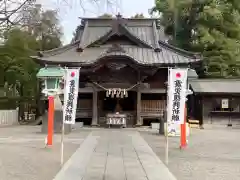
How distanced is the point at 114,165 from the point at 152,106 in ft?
55.7

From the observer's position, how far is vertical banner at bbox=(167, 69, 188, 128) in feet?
39.6

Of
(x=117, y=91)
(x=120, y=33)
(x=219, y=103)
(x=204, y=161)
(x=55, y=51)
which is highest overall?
(x=120, y=33)

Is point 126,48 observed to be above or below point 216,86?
above

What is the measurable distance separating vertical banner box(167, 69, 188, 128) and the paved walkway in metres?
1.38

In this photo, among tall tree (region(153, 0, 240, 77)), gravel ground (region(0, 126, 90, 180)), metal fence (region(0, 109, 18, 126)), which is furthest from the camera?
tall tree (region(153, 0, 240, 77))

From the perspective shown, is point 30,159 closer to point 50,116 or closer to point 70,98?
point 70,98

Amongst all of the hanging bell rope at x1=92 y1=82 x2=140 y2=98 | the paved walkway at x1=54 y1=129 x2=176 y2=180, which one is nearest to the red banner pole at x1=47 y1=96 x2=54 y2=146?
the paved walkway at x1=54 y1=129 x2=176 y2=180

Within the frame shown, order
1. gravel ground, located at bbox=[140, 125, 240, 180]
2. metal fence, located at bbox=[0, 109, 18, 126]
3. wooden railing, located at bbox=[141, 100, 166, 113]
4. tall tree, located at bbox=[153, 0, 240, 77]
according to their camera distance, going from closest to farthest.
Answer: gravel ground, located at bbox=[140, 125, 240, 180]
wooden railing, located at bbox=[141, 100, 166, 113]
metal fence, located at bbox=[0, 109, 18, 126]
tall tree, located at bbox=[153, 0, 240, 77]

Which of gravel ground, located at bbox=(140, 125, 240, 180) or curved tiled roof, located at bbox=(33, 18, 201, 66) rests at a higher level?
curved tiled roof, located at bbox=(33, 18, 201, 66)

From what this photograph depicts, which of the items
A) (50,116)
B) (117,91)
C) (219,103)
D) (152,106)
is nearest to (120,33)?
(117,91)

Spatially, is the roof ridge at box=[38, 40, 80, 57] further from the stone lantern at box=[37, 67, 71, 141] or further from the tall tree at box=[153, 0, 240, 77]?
the tall tree at box=[153, 0, 240, 77]

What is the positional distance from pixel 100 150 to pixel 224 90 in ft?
55.9

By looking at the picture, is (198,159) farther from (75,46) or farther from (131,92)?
(75,46)

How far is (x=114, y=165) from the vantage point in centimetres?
1015
